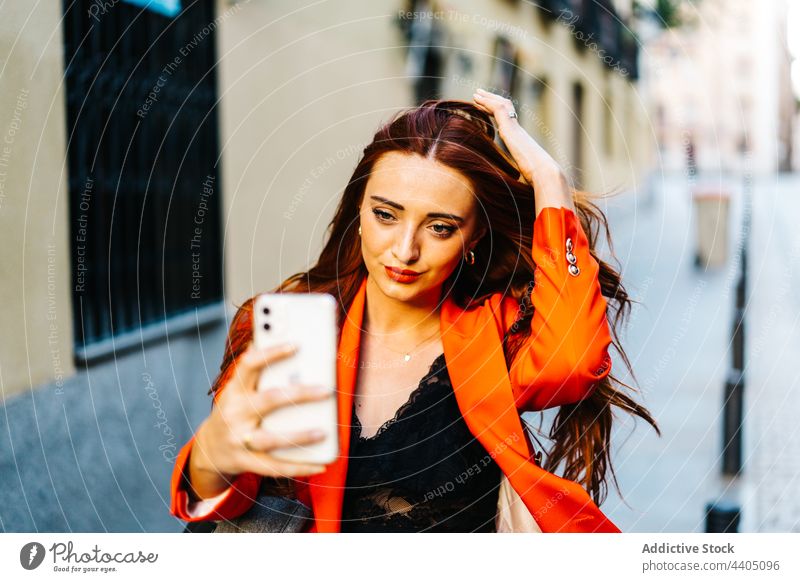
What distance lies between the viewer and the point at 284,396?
130cm

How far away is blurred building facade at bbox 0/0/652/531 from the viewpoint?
258 cm

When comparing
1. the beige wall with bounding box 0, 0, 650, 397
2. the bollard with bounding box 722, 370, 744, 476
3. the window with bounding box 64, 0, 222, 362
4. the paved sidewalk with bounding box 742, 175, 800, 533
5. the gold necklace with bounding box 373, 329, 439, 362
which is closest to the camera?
the gold necklace with bounding box 373, 329, 439, 362

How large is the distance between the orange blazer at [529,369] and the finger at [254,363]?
330mm

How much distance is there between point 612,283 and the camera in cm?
192

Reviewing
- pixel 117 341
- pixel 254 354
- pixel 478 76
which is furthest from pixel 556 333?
pixel 478 76

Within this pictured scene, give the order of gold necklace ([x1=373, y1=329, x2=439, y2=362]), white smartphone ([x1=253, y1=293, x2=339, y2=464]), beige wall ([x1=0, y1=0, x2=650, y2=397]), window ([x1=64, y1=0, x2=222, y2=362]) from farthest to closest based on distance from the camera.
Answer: window ([x1=64, y1=0, x2=222, y2=362])
beige wall ([x1=0, y1=0, x2=650, y2=397])
gold necklace ([x1=373, y1=329, x2=439, y2=362])
white smartphone ([x1=253, y1=293, x2=339, y2=464])

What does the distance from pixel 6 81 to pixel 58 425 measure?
0.90 m

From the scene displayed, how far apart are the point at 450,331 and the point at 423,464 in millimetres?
231

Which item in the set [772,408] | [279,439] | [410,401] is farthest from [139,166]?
[772,408]

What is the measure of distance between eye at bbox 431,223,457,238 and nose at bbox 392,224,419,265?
1.5 inches

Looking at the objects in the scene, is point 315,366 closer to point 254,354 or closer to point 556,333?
point 254,354

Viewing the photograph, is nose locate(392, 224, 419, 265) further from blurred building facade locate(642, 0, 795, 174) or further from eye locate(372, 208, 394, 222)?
blurred building facade locate(642, 0, 795, 174)

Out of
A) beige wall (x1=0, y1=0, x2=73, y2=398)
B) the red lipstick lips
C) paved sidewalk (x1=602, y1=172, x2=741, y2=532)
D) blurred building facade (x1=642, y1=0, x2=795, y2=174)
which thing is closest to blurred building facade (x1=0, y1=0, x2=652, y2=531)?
beige wall (x1=0, y1=0, x2=73, y2=398)

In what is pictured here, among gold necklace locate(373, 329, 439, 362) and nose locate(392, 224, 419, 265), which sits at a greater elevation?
nose locate(392, 224, 419, 265)
